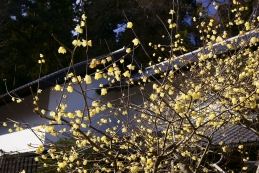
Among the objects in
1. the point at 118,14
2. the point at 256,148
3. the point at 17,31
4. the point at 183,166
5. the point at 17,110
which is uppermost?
the point at 118,14

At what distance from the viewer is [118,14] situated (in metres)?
18.4

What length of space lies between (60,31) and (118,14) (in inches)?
129

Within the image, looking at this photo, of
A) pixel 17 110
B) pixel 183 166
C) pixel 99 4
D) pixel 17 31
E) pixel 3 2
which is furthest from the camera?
pixel 99 4

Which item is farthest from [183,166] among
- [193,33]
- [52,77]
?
[193,33]

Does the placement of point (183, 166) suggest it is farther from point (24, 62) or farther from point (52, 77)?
point (24, 62)

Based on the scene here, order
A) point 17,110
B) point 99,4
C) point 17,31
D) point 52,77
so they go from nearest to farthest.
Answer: point 52,77, point 17,110, point 17,31, point 99,4

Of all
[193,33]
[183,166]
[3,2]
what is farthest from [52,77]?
[193,33]

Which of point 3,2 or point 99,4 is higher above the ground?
point 99,4

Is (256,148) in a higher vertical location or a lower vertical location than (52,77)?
lower

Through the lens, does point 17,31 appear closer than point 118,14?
Yes

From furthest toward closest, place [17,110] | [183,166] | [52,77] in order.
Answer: [17,110], [52,77], [183,166]

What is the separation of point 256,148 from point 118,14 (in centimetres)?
1312

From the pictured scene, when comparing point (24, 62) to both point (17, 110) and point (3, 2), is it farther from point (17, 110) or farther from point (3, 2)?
point (17, 110)

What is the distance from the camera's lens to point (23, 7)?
16.5 meters
